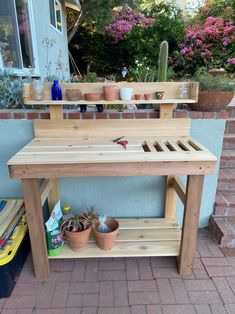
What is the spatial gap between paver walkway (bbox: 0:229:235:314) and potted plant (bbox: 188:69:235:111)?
1.17 m

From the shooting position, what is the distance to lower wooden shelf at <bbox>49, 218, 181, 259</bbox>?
168cm

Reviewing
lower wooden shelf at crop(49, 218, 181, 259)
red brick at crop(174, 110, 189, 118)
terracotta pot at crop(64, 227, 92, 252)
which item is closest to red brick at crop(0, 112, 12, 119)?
terracotta pot at crop(64, 227, 92, 252)

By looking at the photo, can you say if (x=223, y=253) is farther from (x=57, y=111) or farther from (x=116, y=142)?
(x=57, y=111)

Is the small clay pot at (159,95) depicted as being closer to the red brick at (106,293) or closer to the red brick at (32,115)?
the red brick at (32,115)

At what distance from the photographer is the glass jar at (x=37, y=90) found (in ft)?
5.69

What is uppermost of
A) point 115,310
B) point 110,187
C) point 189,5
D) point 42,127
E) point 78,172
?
point 189,5

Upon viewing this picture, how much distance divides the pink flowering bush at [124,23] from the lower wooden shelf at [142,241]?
7.68 m

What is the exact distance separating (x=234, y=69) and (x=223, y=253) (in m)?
5.97

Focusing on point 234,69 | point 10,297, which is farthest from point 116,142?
point 234,69

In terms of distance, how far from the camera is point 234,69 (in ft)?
21.0

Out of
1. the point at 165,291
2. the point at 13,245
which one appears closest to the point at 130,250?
the point at 165,291

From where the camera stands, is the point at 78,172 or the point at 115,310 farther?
the point at 115,310

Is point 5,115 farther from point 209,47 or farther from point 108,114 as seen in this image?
point 209,47

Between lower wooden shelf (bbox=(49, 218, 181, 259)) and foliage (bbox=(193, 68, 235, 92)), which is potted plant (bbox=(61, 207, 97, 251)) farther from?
foliage (bbox=(193, 68, 235, 92))
